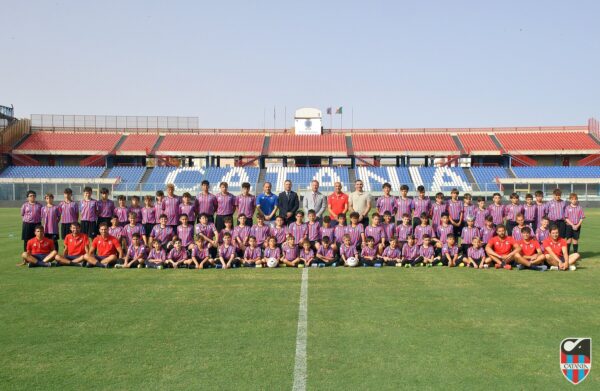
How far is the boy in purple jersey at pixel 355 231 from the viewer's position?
12.0 m

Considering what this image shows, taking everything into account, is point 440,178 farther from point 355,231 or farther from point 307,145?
point 355,231

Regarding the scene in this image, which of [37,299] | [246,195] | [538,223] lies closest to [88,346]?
[37,299]

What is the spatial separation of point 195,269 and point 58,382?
6.67 m

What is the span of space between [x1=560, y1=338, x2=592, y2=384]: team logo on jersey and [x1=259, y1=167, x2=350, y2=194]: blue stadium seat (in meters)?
40.3

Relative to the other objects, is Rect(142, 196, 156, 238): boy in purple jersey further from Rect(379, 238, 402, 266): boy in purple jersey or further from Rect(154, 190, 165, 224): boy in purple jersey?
Rect(379, 238, 402, 266): boy in purple jersey

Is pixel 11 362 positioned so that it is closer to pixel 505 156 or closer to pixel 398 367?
pixel 398 367

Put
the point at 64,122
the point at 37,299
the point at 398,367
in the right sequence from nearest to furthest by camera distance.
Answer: the point at 398,367 → the point at 37,299 → the point at 64,122

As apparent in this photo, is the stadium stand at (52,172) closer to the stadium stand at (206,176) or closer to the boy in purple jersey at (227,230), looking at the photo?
the stadium stand at (206,176)

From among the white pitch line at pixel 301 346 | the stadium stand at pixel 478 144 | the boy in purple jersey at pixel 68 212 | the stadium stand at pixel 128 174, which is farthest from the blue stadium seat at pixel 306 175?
the white pitch line at pixel 301 346

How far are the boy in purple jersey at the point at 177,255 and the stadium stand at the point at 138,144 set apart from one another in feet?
137

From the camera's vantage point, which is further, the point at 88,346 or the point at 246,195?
the point at 246,195

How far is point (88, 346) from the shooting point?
577 cm

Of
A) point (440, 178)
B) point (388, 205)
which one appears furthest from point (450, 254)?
point (440, 178)

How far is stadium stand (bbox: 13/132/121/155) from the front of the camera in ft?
168
